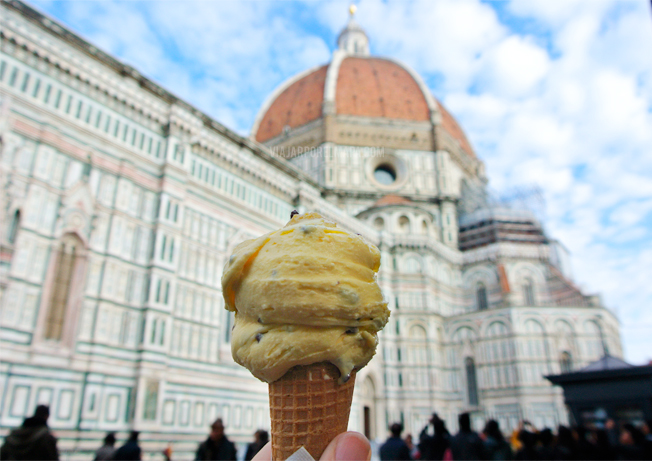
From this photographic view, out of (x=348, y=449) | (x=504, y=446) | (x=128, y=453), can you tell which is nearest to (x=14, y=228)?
(x=128, y=453)

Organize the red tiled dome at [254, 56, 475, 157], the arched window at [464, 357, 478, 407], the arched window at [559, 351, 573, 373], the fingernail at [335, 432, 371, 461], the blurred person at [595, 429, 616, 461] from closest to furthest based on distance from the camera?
the fingernail at [335, 432, 371, 461] → the blurred person at [595, 429, 616, 461] → the arched window at [559, 351, 573, 373] → the arched window at [464, 357, 478, 407] → the red tiled dome at [254, 56, 475, 157]

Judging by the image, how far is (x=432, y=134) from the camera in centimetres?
3394

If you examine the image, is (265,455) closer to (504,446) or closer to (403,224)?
(504,446)

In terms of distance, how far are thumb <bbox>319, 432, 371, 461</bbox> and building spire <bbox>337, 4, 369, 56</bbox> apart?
170 feet

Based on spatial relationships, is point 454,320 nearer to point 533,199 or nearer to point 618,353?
point 618,353

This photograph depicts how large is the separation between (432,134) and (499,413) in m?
19.0

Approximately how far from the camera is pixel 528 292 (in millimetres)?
28781

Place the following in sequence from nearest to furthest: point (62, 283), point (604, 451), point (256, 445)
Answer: point (604, 451)
point (256, 445)
point (62, 283)

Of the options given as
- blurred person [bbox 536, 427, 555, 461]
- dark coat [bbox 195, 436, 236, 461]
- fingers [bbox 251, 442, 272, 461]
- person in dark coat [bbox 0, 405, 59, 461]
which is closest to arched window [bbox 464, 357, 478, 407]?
blurred person [bbox 536, 427, 555, 461]

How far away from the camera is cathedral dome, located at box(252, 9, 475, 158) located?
33.8 m

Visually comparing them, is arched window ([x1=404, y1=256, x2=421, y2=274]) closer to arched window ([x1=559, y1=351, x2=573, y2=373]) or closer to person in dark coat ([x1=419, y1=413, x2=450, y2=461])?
arched window ([x1=559, y1=351, x2=573, y2=373])

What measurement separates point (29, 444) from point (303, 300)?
4243 millimetres

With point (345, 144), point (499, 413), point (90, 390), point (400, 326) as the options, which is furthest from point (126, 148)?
point (499, 413)

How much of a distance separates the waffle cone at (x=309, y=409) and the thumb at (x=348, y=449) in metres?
0.16
